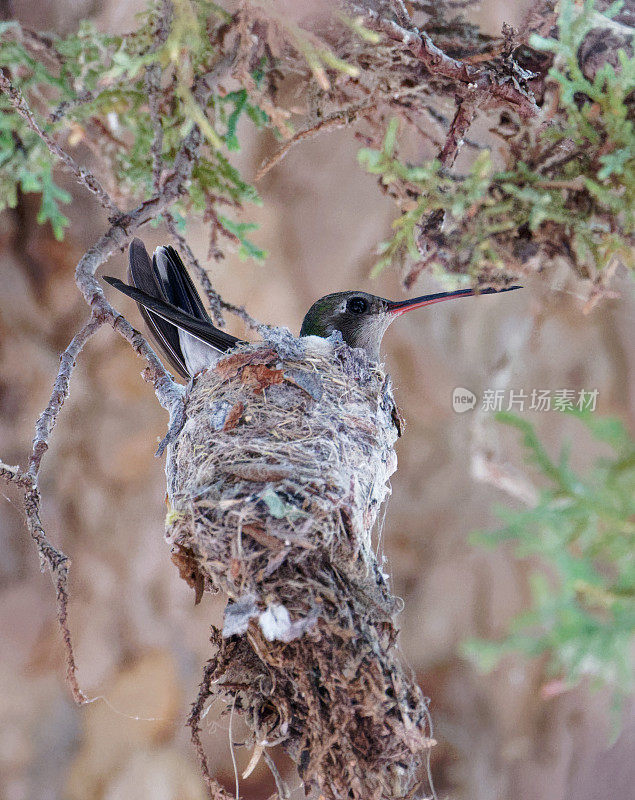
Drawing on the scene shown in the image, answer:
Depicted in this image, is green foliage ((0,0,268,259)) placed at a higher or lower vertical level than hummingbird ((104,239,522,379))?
higher

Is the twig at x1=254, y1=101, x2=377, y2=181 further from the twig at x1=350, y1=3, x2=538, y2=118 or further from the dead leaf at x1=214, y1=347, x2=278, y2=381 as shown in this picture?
the dead leaf at x1=214, y1=347, x2=278, y2=381

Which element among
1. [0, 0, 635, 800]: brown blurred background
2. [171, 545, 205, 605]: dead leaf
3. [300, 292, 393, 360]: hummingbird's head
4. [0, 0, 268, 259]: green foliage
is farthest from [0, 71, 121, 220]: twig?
[0, 0, 635, 800]: brown blurred background

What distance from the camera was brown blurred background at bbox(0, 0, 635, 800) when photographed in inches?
165

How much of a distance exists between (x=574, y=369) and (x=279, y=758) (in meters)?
3.28

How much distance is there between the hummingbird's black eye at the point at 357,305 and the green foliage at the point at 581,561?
1683mm

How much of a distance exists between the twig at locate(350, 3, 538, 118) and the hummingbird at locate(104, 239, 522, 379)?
69 centimetres

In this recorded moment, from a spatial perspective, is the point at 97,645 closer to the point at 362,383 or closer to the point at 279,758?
the point at 279,758

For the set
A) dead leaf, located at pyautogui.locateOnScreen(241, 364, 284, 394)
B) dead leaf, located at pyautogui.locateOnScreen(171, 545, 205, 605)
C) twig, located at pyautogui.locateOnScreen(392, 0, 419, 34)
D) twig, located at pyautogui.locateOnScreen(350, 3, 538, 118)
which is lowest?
dead leaf, located at pyautogui.locateOnScreen(171, 545, 205, 605)

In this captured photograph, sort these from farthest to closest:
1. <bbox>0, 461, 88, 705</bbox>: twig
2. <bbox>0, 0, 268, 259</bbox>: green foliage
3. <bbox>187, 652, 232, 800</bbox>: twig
Result: <bbox>0, 0, 268, 259</bbox>: green foliage, <bbox>0, 461, 88, 705</bbox>: twig, <bbox>187, 652, 232, 800</bbox>: twig

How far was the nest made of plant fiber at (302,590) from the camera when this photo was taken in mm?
1628

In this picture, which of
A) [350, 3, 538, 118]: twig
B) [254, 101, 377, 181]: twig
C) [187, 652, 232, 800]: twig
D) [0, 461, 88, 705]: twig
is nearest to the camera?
[187, 652, 232, 800]: twig

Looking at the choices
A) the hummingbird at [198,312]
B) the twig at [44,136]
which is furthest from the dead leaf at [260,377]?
the twig at [44,136]

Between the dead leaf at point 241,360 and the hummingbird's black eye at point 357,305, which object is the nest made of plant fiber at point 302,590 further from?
the hummingbird's black eye at point 357,305

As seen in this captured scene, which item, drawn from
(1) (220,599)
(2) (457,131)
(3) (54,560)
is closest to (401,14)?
(2) (457,131)
